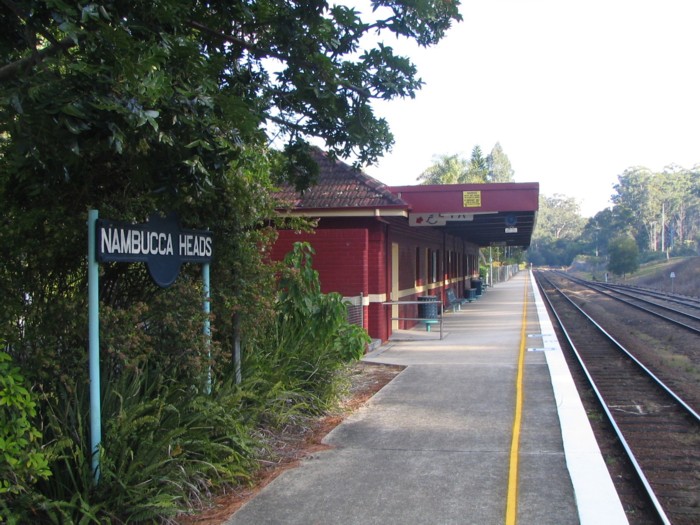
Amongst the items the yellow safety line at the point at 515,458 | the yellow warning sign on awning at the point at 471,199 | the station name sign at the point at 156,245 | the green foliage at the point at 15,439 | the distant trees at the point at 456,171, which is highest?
the distant trees at the point at 456,171

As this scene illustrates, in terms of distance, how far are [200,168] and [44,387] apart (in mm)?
1849

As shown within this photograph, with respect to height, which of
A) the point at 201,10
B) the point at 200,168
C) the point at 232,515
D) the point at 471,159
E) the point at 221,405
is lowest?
the point at 232,515

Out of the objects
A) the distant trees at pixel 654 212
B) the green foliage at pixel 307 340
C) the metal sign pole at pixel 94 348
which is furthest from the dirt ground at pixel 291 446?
the distant trees at pixel 654 212

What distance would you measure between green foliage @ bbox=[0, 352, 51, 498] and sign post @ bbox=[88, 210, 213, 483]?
0.54m

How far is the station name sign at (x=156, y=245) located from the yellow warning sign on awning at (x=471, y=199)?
10093mm

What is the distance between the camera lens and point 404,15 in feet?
22.8

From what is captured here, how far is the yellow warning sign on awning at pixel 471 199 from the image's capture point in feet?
50.6

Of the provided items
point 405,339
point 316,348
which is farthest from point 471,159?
point 316,348

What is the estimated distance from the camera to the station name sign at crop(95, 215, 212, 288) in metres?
4.68

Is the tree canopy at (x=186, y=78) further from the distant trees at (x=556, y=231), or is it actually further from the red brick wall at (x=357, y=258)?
the distant trees at (x=556, y=231)

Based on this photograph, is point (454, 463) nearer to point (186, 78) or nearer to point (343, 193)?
point (186, 78)

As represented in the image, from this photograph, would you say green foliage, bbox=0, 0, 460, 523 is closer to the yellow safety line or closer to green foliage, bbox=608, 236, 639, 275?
the yellow safety line

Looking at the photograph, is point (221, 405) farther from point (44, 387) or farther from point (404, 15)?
point (404, 15)

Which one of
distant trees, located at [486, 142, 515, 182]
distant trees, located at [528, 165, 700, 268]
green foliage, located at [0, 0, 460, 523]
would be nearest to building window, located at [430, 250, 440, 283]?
green foliage, located at [0, 0, 460, 523]
